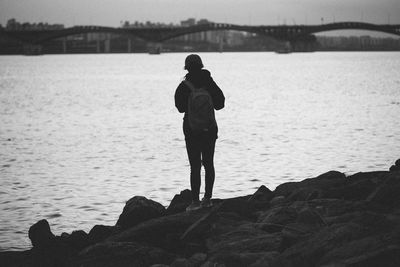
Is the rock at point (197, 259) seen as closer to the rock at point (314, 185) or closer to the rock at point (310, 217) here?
the rock at point (310, 217)

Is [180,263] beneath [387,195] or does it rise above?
beneath

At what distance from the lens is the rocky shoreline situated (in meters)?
5.30

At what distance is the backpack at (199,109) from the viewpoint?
7.14 meters

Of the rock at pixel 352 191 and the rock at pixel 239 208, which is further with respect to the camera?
the rock at pixel 352 191

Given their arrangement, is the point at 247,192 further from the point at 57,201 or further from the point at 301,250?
the point at 301,250

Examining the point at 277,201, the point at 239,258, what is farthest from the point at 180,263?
the point at 277,201

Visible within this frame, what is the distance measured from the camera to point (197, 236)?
6758 mm

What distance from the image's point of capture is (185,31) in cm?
14000

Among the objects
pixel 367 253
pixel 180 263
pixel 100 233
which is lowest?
pixel 100 233

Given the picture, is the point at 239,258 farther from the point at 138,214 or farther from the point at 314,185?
the point at 314,185

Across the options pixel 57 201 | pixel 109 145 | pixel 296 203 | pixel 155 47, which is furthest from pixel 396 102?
pixel 155 47

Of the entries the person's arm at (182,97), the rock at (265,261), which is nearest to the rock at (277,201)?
the person's arm at (182,97)

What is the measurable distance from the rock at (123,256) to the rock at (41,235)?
119 centimetres

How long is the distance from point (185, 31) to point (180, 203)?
134 meters
